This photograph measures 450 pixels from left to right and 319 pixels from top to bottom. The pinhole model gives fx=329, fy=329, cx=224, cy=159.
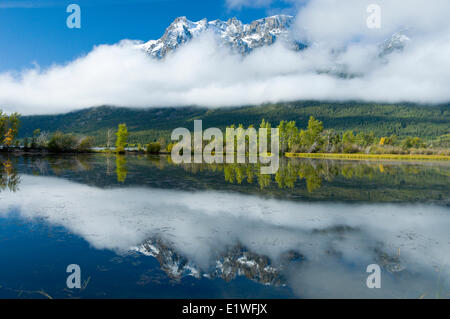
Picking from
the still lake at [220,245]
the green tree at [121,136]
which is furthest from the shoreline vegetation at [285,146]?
the still lake at [220,245]

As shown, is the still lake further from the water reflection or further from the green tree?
the green tree

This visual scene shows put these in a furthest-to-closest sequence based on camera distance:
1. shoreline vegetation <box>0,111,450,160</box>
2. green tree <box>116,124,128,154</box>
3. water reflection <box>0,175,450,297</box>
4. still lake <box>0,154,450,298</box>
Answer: green tree <box>116,124,128,154</box> < shoreline vegetation <box>0,111,450,160</box> < water reflection <box>0,175,450,297</box> < still lake <box>0,154,450,298</box>

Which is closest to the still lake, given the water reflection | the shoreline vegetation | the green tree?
the water reflection

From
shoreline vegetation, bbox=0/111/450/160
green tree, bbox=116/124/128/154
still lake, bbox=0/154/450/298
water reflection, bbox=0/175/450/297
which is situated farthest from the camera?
green tree, bbox=116/124/128/154

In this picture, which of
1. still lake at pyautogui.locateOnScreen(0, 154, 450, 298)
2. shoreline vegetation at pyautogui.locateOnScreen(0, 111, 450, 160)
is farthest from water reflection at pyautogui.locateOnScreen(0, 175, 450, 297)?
shoreline vegetation at pyautogui.locateOnScreen(0, 111, 450, 160)

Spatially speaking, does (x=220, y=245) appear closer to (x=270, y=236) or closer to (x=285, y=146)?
(x=270, y=236)

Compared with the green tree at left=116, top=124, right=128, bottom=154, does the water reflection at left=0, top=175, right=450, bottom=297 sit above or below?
below

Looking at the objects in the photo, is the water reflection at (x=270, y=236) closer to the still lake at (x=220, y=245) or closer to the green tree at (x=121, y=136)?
the still lake at (x=220, y=245)

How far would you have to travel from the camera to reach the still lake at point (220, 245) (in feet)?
21.2

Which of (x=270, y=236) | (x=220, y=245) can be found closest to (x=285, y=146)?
(x=270, y=236)

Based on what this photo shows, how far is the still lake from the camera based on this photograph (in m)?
6.45

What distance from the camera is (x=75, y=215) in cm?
1208

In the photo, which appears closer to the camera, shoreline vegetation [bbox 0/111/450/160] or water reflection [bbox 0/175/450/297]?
water reflection [bbox 0/175/450/297]
